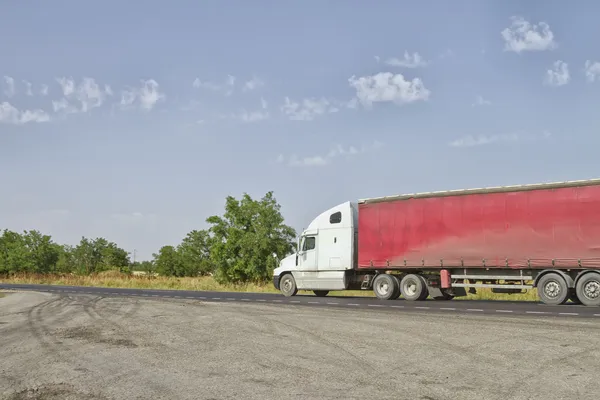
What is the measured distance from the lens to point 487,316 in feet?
49.2

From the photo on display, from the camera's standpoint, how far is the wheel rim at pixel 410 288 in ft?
77.6

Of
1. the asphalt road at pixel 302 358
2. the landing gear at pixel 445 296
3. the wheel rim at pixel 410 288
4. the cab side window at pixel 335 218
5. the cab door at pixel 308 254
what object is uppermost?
the cab side window at pixel 335 218

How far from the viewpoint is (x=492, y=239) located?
853 inches

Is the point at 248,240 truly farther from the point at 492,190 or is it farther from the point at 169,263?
the point at 169,263

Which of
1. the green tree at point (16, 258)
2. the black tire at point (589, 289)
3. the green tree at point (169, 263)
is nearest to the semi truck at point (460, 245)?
the black tire at point (589, 289)

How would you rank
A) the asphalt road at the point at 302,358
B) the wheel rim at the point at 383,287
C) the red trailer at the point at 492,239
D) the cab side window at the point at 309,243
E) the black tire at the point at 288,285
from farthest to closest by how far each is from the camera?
the black tire at the point at 288,285
the cab side window at the point at 309,243
the wheel rim at the point at 383,287
the red trailer at the point at 492,239
the asphalt road at the point at 302,358

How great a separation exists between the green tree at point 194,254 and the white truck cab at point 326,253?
70.0 m

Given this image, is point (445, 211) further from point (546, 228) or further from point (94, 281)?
point (94, 281)

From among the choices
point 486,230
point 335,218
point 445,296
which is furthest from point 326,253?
point 486,230

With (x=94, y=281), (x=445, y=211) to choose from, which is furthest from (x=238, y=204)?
(x=445, y=211)

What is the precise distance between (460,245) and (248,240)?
93.6 feet

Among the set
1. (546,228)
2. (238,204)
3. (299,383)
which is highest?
(238,204)

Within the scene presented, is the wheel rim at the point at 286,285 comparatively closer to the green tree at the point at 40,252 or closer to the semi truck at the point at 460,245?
the semi truck at the point at 460,245

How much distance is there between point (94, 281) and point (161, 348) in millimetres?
45059
